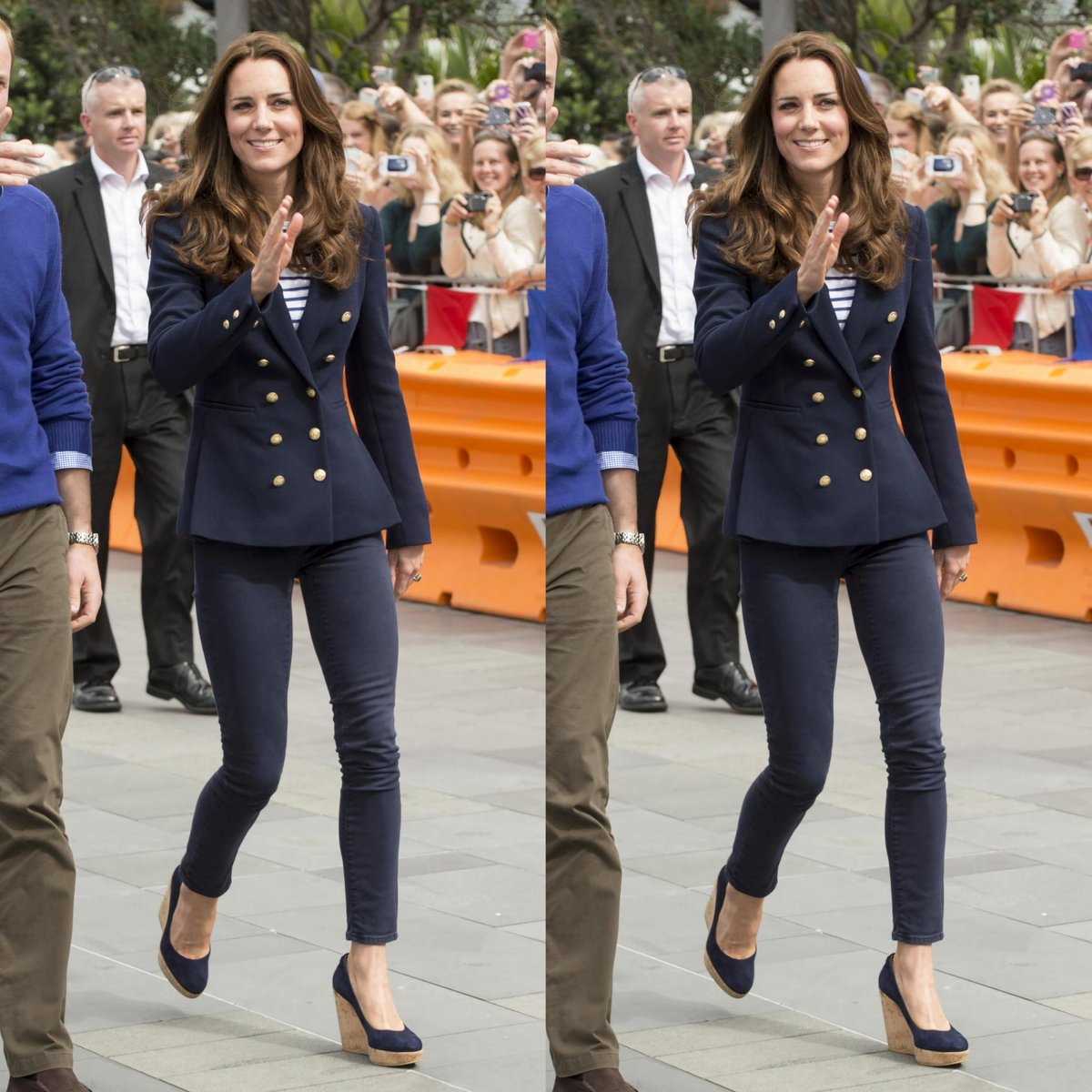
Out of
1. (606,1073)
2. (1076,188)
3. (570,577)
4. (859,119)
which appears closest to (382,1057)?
(606,1073)

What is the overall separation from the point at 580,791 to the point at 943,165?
8.53 m

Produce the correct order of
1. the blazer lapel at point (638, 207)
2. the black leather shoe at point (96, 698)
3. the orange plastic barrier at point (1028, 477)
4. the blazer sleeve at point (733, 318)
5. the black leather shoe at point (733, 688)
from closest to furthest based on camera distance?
the blazer sleeve at point (733, 318), the blazer lapel at point (638, 207), the black leather shoe at point (733, 688), the black leather shoe at point (96, 698), the orange plastic barrier at point (1028, 477)

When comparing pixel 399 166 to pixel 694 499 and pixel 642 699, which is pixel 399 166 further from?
pixel 642 699

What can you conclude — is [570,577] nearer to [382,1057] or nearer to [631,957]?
[382,1057]

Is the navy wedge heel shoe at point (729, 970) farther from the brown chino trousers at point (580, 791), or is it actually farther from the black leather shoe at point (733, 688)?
the black leather shoe at point (733, 688)

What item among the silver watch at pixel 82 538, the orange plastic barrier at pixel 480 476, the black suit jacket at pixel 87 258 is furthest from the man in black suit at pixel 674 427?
the silver watch at pixel 82 538

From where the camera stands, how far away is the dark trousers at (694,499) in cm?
852

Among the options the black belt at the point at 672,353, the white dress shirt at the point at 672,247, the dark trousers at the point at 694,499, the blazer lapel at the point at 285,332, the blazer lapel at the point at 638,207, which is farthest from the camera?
A: the dark trousers at the point at 694,499

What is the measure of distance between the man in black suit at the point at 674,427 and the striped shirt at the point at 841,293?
7.09 feet

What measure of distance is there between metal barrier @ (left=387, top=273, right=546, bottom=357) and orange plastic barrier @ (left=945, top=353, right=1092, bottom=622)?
1.87 metres

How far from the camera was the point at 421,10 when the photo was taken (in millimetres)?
7059

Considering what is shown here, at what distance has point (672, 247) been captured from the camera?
761 centimetres

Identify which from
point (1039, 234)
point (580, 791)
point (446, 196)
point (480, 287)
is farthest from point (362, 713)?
point (1039, 234)

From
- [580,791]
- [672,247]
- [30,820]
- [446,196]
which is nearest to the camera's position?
[580,791]
